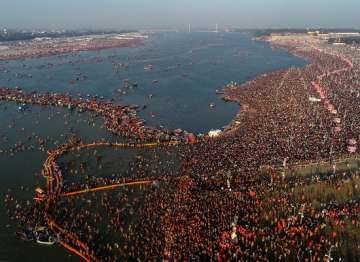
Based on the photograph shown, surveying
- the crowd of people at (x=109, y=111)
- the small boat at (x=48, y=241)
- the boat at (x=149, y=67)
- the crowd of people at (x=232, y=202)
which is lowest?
the small boat at (x=48, y=241)

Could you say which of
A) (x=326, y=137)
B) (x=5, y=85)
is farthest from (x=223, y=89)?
(x=5, y=85)

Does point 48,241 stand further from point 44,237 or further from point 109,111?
point 109,111

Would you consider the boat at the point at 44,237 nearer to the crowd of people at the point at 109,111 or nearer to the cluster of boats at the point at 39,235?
the cluster of boats at the point at 39,235

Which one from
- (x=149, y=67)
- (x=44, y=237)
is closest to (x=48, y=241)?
(x=44, y=237)

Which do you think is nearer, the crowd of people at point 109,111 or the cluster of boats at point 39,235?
the cluster of boats at point 39,235

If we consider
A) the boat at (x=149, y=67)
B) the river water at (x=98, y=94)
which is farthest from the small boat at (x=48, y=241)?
the boat at (x=149, y=67)

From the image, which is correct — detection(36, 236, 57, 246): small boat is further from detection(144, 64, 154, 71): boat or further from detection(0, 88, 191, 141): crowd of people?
detection(144, 64, 154, 71): boat

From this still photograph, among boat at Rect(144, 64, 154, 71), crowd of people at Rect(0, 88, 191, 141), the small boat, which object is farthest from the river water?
crowd of people at Rect(0, 88, 191, 141)

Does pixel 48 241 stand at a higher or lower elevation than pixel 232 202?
lower

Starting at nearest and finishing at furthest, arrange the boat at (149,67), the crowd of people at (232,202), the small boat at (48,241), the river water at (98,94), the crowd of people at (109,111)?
the crowd of people at (232,202) → the small boat at (48,241) → the river water at (98,94) → the crowd of people at (109,111) → the boat at (149,67)
